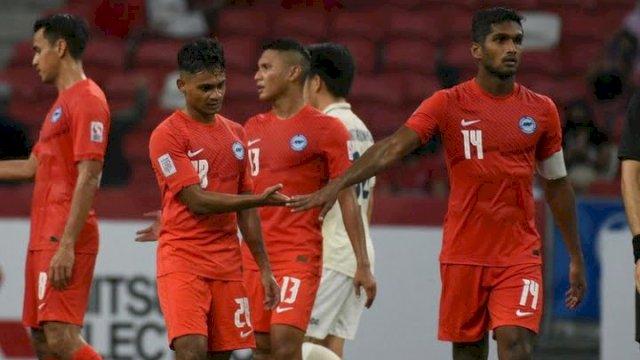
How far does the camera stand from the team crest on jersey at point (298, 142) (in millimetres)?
8297

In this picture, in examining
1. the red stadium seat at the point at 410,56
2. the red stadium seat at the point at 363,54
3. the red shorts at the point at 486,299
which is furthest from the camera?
the red stadium seat at the point at 363,54

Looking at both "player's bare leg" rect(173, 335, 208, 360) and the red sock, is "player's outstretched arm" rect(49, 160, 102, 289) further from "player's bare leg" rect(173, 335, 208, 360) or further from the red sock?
"player's bare leg" rect(173, 335, 208, 360)

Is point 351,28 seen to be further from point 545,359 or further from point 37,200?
point 37,200

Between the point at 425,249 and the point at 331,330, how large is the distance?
1.91m

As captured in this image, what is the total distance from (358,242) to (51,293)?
1609 mm

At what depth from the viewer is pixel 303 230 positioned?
8.27 meters

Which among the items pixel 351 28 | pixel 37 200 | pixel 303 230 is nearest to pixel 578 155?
pixel 351 28

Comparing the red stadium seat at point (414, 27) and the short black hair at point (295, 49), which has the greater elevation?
the red stadium seat at point (414, 27)

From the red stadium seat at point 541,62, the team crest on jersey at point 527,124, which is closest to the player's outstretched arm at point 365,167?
the team crest on jersey at point 527,124

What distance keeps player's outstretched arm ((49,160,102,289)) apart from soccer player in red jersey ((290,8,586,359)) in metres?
1.66

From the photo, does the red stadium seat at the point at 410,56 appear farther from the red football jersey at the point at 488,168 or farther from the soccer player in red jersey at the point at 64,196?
the red football jersey at the point at 488,168

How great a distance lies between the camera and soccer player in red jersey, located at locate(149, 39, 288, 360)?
7176mm

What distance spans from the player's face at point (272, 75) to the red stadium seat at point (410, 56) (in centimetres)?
642

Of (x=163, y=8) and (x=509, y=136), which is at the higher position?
(x=163, y=8)
